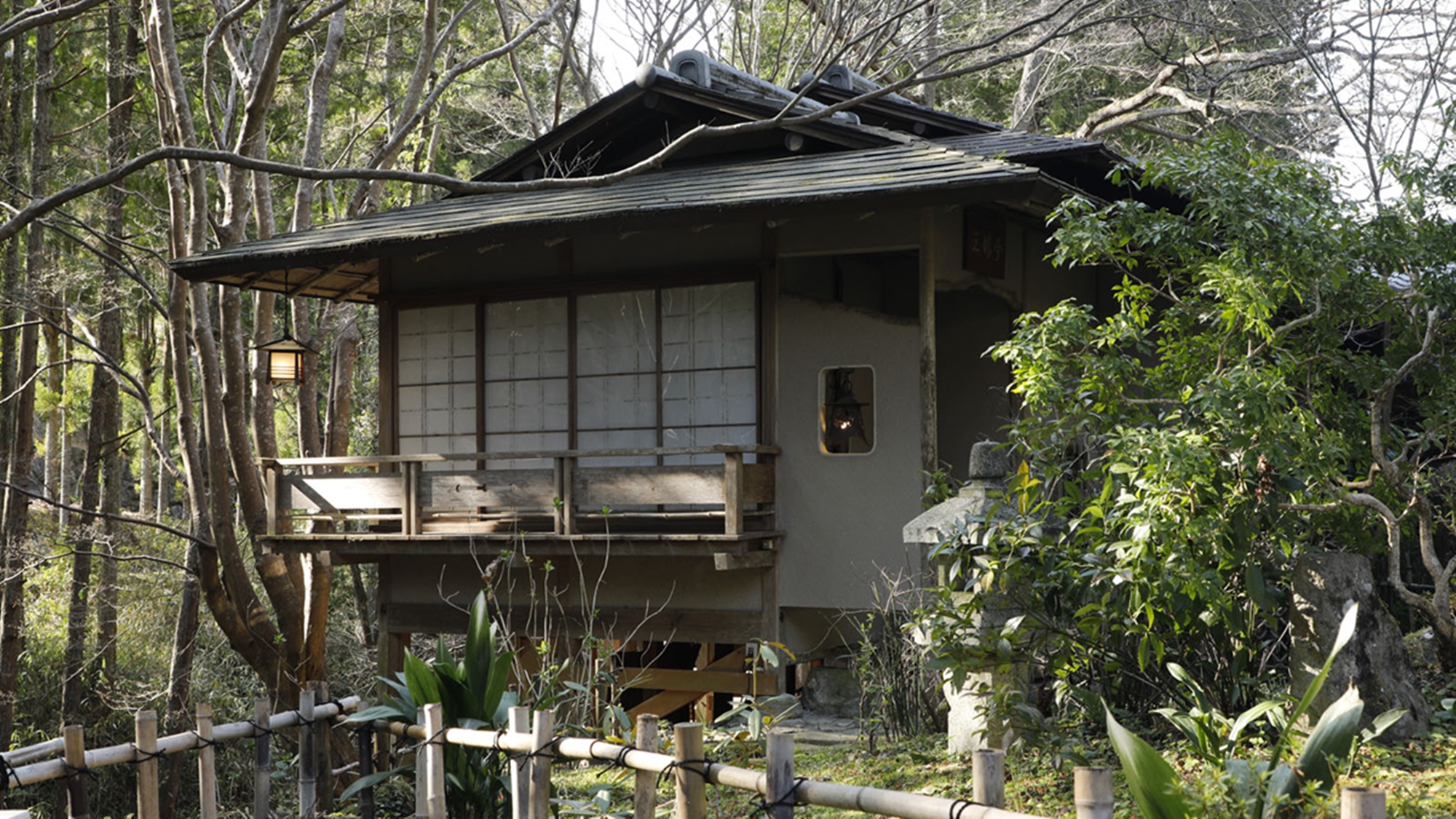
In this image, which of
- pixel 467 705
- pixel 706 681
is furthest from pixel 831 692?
pixel 467 705

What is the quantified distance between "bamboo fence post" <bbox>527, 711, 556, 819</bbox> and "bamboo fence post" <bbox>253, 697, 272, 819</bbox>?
75.7 inches

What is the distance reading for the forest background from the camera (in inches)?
480

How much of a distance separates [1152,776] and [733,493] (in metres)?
5.17

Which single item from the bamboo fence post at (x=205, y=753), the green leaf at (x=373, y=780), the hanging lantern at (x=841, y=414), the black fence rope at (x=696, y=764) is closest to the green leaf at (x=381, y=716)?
the green leaf at (x=373, y=780)

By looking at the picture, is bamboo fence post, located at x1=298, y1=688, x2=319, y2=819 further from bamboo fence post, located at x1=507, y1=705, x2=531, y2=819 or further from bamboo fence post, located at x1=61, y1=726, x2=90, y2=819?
bamboo fence post, located at x1=507, y1=705, x2=531, y2=819

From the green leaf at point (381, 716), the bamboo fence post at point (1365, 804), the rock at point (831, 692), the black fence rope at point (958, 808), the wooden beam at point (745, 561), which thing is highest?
the wooden beam at point (745, 561)

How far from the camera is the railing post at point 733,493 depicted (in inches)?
344

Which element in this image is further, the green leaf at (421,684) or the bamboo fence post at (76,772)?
the green leaf at (421,684)

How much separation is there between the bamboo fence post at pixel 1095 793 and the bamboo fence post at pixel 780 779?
114cm

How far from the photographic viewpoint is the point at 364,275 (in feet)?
39.4

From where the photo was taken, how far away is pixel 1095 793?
3.37 m

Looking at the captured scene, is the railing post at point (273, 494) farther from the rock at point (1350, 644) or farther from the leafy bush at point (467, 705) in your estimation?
the rock at point (1350, 644)

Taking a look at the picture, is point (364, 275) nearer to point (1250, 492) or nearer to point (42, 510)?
point (1250, 492)

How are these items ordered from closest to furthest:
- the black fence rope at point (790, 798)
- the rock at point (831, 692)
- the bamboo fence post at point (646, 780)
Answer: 1. the black fence rope at point (790, 798)
2. the bamboo fence post at point (646, 780)
3. the rock at point (831, 692)
